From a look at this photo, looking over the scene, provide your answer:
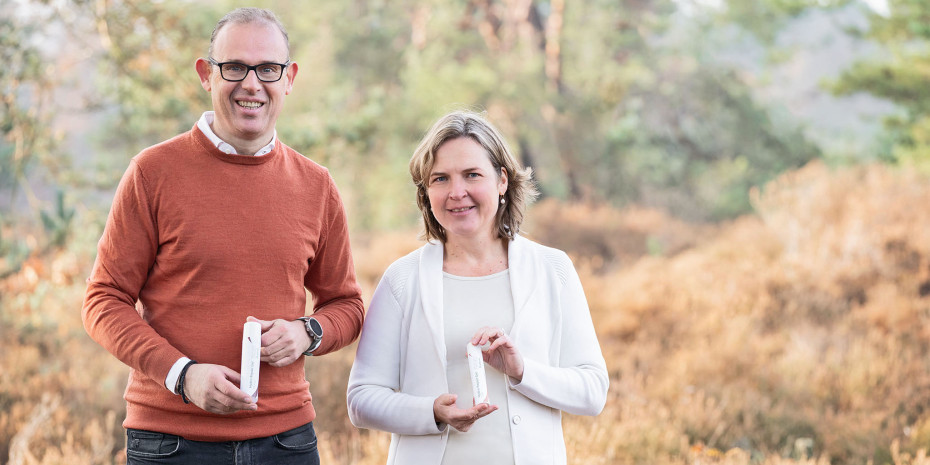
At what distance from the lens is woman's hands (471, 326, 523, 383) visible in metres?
2.26

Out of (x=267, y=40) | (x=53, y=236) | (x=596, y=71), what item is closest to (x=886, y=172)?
(x=596, y=71)

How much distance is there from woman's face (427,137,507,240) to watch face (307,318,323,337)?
0.48 meters

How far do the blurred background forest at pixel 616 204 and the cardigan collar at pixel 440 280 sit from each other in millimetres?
563

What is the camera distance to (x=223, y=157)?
7.55 feet

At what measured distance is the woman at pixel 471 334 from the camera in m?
2.36

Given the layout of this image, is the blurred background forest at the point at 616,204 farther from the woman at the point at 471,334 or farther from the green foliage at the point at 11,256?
the woman at the point at 471,334

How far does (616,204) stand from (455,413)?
16.0 metres

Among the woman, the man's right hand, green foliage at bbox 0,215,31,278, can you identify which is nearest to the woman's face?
the woman

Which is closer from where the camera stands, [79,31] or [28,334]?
[28,334]

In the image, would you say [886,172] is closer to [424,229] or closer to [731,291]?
[731,291]

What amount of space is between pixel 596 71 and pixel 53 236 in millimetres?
12710

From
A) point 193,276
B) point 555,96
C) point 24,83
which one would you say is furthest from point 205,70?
point 555,96

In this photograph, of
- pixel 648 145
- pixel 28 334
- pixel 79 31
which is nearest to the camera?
pixel 28 334

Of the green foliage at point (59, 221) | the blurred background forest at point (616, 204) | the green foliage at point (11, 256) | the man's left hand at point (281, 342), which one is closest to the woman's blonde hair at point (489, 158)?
the blurred background forest at point (616, 204)
